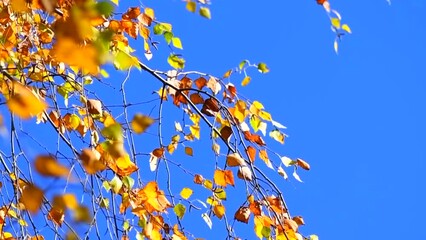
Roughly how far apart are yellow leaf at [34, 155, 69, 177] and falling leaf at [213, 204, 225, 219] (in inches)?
58.2

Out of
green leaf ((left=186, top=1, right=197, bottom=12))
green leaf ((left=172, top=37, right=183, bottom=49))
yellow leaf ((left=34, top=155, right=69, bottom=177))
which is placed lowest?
yellow leaf ((left=34, top=155, right=69, bottom=177))

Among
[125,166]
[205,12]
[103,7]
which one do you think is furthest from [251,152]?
[103,7]

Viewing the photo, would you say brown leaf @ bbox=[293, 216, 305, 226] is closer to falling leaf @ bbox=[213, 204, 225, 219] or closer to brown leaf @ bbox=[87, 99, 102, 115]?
falling leaf @ bbox=[213, 204, 225, 219]

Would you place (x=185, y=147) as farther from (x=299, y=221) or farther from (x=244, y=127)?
(x=299, y=221)

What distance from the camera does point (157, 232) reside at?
79.9 inches

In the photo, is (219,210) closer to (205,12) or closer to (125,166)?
(125,166)

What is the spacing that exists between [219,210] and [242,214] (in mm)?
107

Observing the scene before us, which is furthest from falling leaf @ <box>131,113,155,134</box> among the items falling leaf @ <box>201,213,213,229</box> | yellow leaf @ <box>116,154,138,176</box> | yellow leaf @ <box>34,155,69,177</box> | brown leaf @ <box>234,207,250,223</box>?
falling leaf @ <box>201,213,213,229</box>

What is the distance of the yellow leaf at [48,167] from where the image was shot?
23.6 inches

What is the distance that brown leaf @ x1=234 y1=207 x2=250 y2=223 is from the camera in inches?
78.2

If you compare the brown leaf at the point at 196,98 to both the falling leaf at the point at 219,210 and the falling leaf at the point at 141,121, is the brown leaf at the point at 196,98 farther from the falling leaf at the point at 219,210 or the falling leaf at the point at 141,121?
the falling leaf at the point at 141,121

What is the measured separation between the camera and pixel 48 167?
1.97ft

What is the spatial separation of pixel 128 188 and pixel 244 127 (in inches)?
13.8

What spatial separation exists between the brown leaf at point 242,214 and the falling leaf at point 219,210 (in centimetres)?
8
